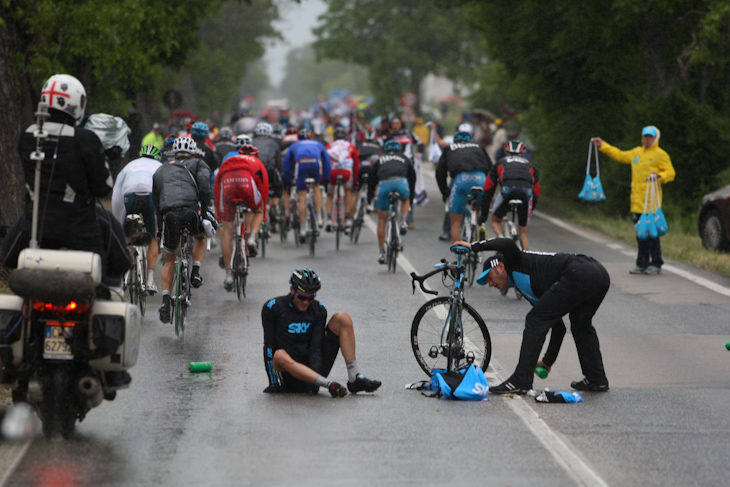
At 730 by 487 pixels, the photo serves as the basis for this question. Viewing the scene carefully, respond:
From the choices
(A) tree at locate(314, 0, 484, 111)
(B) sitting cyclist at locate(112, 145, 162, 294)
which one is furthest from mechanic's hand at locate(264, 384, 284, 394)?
(A) tree at locate(314, 0, 484, 111)

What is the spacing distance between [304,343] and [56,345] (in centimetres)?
225

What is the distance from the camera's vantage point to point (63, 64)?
20.1m

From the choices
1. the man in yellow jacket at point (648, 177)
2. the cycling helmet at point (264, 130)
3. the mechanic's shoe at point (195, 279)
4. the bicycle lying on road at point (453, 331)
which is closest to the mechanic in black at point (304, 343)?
the bicycle lying on road at point (453, 331)

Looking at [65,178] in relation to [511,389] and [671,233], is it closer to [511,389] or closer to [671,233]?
[511,389]

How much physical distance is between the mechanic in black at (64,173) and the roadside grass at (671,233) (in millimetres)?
10351

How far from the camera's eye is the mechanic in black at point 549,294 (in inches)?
349

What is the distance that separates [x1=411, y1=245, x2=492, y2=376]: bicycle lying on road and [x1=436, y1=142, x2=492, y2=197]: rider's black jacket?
20.0 feet

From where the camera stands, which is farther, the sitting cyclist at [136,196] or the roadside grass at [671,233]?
the roadside grass at [671,233]

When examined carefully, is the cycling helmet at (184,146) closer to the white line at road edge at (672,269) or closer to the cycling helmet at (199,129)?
the cycling helmet at (199,129)

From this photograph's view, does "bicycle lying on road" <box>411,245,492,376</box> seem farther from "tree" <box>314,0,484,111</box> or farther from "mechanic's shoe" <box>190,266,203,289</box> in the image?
"tree" <box>314,0,484,111</box>

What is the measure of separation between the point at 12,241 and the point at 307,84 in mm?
188548

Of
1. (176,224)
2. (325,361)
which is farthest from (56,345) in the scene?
(176,224)

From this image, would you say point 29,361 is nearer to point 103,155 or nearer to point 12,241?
point 12,241

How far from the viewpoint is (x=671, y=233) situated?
20688mm
